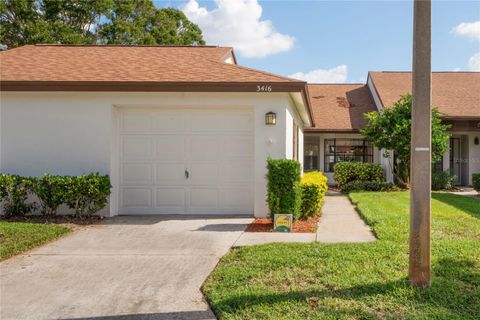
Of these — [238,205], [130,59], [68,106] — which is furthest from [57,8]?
[238,205]

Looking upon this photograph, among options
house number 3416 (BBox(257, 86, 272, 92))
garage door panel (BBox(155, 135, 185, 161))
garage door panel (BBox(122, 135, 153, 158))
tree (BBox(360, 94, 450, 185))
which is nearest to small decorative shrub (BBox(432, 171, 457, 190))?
tree (BBox(360, 94, 450, 185))

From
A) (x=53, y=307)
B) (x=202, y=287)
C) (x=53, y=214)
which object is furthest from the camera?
(x=53, y=214)

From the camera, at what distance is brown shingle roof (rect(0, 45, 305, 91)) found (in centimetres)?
940

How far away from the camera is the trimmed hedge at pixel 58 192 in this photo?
8891 mm

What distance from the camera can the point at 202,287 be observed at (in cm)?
478

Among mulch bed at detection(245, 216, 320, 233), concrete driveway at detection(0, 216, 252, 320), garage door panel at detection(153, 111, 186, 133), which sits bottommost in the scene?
concrete driveway at detection(0, 216, 252, 320)

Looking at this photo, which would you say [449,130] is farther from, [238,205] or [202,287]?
[202,287]

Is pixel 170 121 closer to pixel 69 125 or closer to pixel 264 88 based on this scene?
pixel 69 125

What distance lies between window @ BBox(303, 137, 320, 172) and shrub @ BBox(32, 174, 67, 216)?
13.1 m

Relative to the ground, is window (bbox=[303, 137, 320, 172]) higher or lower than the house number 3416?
lower

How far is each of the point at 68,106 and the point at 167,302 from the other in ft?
22.4

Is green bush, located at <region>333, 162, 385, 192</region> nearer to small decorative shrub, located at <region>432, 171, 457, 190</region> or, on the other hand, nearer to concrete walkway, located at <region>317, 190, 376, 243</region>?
small decorative shrub, located at <region>432, 171, 457, 190</region>

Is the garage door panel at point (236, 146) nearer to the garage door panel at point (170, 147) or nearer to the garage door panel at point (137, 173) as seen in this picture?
the garage door panel at point (170, 147)

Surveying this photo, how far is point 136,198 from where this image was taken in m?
10.1
